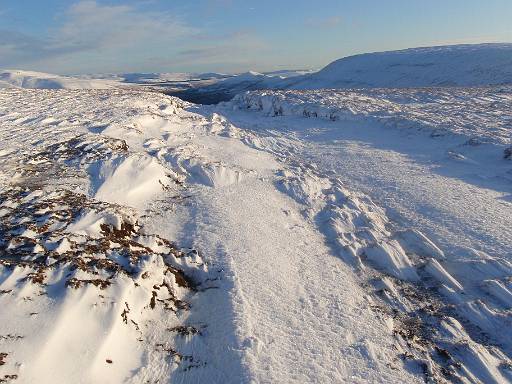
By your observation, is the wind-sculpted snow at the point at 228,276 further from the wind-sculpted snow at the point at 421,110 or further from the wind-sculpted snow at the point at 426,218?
the wind-sculpted snow at the point at 421,110

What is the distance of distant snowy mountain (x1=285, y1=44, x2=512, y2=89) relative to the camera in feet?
167

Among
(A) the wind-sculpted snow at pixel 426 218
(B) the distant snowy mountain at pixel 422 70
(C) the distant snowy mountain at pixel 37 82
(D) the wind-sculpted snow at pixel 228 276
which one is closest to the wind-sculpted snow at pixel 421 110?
(A) the wind-sculpted snow at pixel 426 218

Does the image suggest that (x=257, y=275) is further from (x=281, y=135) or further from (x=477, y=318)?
(x=281, y=135)

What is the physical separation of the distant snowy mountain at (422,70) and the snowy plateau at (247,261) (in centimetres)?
4502

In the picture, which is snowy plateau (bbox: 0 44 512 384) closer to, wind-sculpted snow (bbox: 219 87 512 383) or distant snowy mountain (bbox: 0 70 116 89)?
wind-sculpted snow (bbox: 219 87 512 383)

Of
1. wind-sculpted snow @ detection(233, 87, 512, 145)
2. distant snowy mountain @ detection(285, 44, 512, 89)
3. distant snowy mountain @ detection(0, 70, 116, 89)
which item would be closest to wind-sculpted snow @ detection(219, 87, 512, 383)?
wind-sculpted snow @ detection(233, 87, 512, 145)

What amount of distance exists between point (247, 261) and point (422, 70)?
64044 mm

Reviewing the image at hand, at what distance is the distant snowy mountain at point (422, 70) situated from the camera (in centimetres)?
5088

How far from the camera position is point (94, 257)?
4.84 m

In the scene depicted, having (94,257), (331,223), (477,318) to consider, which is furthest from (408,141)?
(94,257)

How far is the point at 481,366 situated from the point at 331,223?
11.7 feet

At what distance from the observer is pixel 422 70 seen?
199 feet

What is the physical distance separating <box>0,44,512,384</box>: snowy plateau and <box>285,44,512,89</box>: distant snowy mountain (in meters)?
45.0

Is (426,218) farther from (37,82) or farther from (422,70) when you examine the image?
(37,82)
